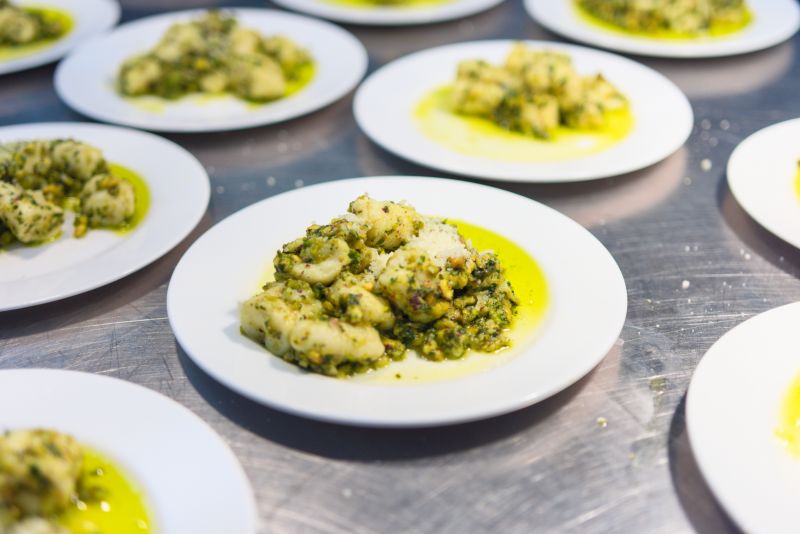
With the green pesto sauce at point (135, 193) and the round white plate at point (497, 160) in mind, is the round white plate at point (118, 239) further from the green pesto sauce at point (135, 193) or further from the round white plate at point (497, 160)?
the round white plate at point (497, 160)

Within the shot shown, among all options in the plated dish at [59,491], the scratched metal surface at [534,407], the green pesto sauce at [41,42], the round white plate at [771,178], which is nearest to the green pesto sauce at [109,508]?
the plated dish at [59,491]

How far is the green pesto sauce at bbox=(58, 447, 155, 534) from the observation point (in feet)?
4.34

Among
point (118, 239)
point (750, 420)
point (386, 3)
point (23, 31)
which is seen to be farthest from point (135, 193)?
point (386, 3)

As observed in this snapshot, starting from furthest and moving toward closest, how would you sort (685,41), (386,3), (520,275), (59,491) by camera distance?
(386,3) → (685,41) → (520,275) → (59,491)

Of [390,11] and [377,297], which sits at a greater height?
[377,297]

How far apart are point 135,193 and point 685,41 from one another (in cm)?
266

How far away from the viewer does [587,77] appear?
298 cm

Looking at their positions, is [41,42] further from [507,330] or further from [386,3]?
[507,330]

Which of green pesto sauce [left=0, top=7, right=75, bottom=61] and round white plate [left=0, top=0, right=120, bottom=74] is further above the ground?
round white plate [left=0, top=0, right=120, bottom=74]

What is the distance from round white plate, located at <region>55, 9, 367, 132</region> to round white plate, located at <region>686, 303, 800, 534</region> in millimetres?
1886

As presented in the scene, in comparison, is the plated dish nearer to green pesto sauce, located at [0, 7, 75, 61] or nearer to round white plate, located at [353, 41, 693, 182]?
round white plate, located at [353, 41, 693, 182]

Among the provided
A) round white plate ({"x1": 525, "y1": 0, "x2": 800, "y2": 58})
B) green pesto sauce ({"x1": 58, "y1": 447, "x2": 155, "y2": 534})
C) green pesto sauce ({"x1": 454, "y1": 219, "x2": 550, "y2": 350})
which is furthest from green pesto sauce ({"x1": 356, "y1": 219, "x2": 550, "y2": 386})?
round white plate ({"x1": 525, "y1": 0, "x2": 800, "y2": 58})

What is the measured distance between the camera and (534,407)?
1.70 meters

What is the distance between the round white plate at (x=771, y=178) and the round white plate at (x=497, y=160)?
24cm
